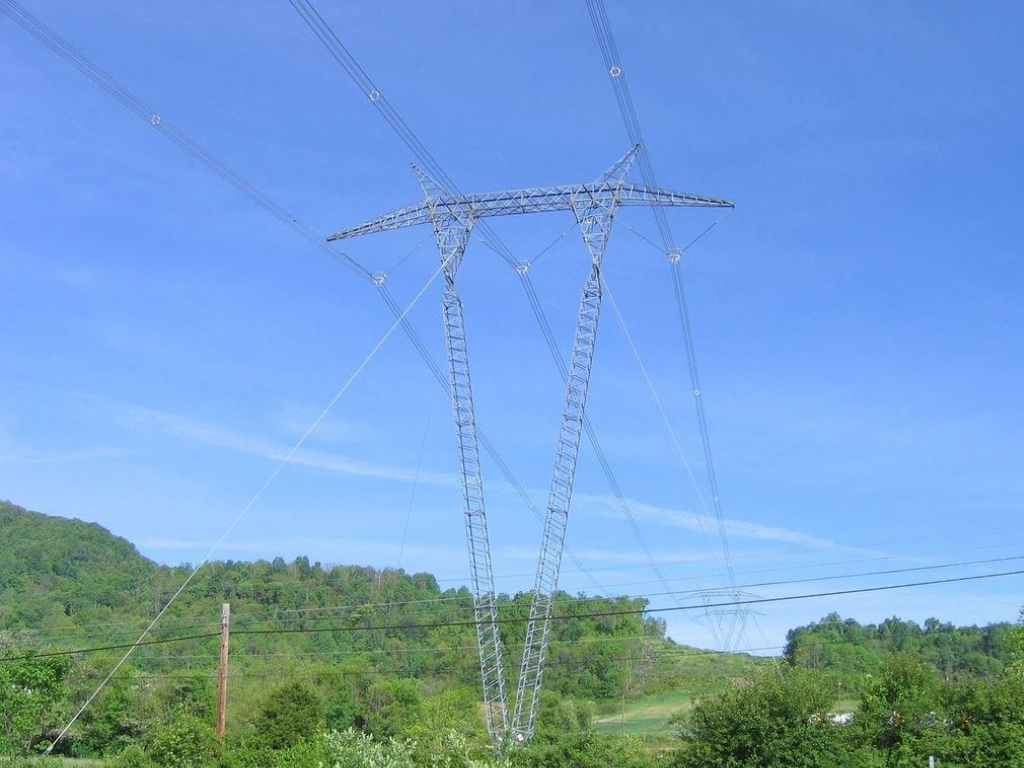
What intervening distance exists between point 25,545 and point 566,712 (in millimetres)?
92988

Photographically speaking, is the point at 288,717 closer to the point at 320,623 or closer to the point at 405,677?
the point at 320,623

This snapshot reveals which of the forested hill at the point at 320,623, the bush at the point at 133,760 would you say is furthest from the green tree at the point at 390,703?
the bush at the point at 133,760

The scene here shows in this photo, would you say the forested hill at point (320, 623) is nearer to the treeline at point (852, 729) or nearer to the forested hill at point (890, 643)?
the forested hill at point (890, 643)

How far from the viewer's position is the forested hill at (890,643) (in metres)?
111

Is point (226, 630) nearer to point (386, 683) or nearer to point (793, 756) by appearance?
point (793, 756)

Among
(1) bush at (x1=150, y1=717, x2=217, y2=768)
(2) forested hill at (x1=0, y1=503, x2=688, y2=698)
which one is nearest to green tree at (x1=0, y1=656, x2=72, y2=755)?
(1) bush at (x1=150, y1=717, x2=217, y2=768)

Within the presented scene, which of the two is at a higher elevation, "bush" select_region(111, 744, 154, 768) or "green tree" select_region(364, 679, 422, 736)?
"green tree" select_region(364, 679, 422, 736)

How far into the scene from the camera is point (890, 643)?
4902 inches

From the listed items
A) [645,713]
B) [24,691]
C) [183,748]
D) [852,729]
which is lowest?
[183,748]

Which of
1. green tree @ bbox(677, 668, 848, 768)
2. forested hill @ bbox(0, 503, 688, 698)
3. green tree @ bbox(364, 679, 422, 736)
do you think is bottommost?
green tree @ bbox(677, 668, 848, 768)

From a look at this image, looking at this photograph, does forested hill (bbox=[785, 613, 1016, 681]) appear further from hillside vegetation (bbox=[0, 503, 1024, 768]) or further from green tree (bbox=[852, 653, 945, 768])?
green tree (bbox=[852, 653, 945, 768])

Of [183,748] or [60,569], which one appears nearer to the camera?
[183,748]

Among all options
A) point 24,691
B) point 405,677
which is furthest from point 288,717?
point 405,677

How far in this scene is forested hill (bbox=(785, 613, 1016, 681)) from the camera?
365 ft
